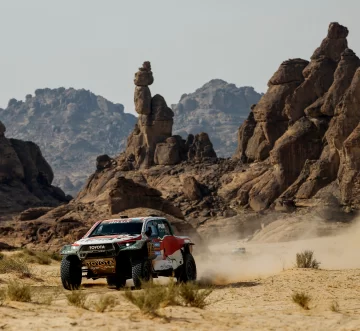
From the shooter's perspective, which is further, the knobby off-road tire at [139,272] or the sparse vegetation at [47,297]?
the knobby off-road tire at [139,272]

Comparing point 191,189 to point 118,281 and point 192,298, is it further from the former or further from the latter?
point 192,298

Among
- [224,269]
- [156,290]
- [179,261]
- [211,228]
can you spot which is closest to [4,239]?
[211,228]

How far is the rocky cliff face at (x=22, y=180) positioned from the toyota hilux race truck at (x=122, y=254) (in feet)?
220

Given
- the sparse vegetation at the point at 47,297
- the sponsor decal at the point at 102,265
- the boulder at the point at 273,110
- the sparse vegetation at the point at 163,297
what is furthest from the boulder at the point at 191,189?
the sparse vegetation at the point at 163,297

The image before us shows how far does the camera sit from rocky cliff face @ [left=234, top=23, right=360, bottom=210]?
222 feet

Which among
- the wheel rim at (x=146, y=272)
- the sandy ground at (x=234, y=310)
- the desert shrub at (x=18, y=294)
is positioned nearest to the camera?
the sandy ground at (x=234, y=310)

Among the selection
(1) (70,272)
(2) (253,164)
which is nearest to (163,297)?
(1) (70,272)

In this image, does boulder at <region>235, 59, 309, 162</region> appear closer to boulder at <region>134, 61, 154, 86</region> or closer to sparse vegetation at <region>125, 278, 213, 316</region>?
boulder at <region>134, 61, 154, 86</region>

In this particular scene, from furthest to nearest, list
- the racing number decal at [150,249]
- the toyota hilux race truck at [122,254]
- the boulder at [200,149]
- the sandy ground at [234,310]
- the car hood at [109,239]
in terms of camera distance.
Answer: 1. the boulder at [200,149]
2. the racing number decal at [150,249]
3. the car hood at [109,239]
4. the toyota hilux race truck at [122,254]
5. the sandy ground at [234,310]

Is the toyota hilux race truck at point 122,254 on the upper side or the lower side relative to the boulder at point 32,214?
lower

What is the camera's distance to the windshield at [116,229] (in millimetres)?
19297

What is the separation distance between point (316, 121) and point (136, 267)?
65.5 m

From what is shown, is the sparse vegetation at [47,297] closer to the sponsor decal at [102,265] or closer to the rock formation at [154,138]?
the sponsor decal at [102,265]

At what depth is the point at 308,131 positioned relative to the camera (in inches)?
3159
